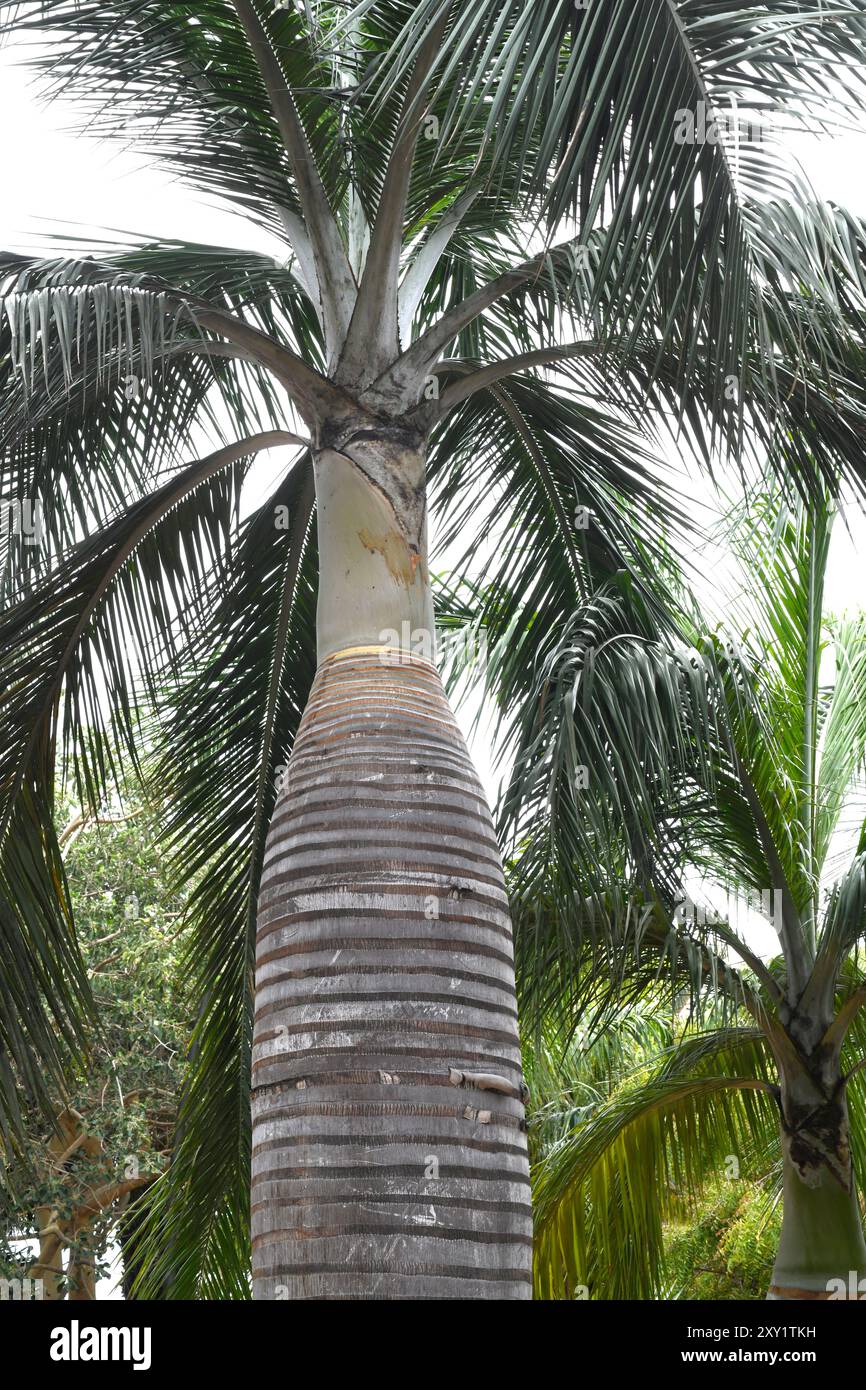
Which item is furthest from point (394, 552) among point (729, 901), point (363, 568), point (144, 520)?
point (729, 901)

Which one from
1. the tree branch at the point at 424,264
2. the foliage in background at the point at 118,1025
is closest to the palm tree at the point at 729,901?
the tree branch at the point at 424,264

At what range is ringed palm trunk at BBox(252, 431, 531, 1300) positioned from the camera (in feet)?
10.7

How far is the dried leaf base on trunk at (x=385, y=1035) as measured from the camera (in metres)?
3.24

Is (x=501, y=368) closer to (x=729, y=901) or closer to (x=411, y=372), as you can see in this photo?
(x=411, y=372)

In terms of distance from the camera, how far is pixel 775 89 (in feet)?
11.8

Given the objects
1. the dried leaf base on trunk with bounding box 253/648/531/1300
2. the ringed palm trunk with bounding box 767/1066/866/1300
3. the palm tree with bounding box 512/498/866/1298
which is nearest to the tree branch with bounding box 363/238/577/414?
the dried leaf base on trunk with bounding box 253/648/531/1300

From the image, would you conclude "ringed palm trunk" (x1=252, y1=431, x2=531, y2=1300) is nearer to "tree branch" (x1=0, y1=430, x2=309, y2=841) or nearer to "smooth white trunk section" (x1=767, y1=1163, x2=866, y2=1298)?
"tree branch" (x1=0, y1=430, x2=309, y2=841)

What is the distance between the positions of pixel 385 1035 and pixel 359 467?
5.90 ft

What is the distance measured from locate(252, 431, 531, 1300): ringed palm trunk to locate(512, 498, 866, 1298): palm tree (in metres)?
1.25

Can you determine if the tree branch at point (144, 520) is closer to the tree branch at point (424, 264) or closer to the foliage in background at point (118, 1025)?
the tree branch at point (424, 264)

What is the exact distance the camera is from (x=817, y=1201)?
6504mm
